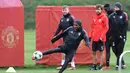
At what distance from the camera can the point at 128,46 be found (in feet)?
100

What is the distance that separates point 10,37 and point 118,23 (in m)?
3.46

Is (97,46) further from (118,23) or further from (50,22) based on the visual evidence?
(50,22)

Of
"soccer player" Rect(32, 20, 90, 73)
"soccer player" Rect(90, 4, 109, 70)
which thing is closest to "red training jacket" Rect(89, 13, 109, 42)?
"soccer player" Rect(90, 4, 109, 70)

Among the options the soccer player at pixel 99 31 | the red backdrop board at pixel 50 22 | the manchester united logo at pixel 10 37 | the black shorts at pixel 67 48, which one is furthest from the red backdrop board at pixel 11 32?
the black shorts at pixel 67 48

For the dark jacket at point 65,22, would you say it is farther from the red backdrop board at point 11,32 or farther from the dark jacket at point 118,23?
the dark jacket at point 118,23

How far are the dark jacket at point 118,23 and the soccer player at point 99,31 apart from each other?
1.21ft

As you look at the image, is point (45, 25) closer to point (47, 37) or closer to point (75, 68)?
point (47, 37)

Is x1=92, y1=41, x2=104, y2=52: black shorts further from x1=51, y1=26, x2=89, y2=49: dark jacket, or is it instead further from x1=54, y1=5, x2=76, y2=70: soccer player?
x1=51, y1=26, x2=89, y2=49: dark jacket

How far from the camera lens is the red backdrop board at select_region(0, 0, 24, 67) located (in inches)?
755

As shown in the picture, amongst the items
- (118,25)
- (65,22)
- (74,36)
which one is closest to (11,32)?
(65,22)

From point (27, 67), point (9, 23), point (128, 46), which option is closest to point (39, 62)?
point (27, 67)

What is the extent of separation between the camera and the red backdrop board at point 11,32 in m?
Answer: 19.2

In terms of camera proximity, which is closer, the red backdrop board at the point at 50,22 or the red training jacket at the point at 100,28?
the red training jacket at the point at 100,28

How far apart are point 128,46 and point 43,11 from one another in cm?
1141
